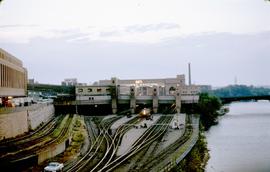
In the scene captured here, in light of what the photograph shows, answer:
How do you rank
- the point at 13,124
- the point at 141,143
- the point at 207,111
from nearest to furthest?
the point at 13,124
the point at 141,143
the point at 207,111

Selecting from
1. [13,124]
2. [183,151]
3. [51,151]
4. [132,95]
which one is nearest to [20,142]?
[13,124]

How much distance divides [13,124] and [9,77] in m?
18.4

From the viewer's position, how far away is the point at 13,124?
43844 millimetres

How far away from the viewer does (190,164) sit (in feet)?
129

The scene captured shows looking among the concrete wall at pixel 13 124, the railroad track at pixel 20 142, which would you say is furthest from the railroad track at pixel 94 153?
the concrete wall at pixel 13 124

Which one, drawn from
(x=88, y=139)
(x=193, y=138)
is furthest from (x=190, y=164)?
(x=88, y=139)

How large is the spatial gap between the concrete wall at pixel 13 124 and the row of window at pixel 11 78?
7462 millimetres

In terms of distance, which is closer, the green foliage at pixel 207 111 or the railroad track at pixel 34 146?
the railroad track at pixel 34 146

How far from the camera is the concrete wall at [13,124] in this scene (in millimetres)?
Result: 39938

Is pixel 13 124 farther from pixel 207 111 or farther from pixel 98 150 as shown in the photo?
pixel 207 111

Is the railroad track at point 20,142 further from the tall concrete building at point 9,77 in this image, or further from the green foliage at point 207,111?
the green foliage at point 207,111

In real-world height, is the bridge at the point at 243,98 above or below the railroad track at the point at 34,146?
above

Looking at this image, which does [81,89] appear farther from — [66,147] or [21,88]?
[66,147]

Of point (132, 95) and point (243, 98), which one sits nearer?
point (132, 95)
